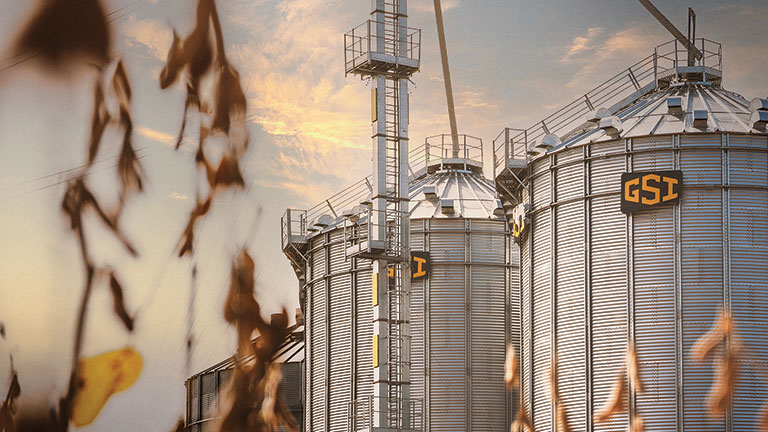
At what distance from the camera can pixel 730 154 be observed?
54.3 meters

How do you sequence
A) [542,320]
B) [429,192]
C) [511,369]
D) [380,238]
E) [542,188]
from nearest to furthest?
[380,238]
[542,320]
[542,188]
[511,369]
[429,192]

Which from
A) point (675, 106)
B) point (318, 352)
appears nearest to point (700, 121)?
point (675, 106)

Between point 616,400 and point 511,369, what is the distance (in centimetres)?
1191

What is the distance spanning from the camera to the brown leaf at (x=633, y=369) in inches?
2096

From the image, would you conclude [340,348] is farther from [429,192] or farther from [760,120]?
[760,120]

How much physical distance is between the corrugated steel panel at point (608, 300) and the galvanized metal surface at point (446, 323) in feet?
37.8

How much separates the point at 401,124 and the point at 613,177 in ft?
29.4

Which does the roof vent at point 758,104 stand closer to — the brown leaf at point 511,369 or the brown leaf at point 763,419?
the brown leaf at point 763,419

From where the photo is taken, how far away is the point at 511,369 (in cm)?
6519

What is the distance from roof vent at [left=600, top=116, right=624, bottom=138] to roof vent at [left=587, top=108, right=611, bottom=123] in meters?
0.82

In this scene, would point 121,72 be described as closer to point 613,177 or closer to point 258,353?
point 613,177

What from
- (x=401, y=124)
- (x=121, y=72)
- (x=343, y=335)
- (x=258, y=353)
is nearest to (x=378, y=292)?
(x=401, y=124)

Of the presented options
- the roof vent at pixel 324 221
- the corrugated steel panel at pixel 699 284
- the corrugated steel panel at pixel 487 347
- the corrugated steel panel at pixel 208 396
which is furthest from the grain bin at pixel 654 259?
the corrugated steel panel at pixel 208 396

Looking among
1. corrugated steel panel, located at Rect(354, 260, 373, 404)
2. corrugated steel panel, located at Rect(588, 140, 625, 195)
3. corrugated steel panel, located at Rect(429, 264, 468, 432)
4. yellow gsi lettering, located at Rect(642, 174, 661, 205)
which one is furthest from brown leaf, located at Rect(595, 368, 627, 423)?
corrugated steel panel, located at Rect(354, 260, 373, 404)
